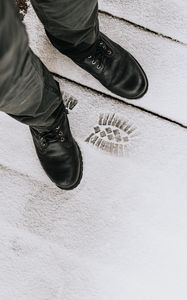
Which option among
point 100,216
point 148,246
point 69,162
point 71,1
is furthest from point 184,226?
point 71,1

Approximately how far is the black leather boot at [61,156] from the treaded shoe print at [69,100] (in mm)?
116

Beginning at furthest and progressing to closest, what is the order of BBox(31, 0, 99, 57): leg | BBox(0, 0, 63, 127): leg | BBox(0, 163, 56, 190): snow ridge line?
BBox(0, 163, 56, 190): snow ridge line < BBox(31, 0, 99, 57): leg < BBox(0, 0, 63, 127): leg

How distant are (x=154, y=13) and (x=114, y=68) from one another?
25 cm

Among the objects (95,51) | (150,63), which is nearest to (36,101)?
(95,51)

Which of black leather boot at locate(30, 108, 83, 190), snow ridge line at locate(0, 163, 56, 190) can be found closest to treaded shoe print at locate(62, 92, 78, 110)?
black leather boot at locate(30, 108, 83, 190)

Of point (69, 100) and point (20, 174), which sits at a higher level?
point (69, 100)

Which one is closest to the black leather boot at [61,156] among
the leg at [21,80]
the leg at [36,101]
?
the leg at [36,101]

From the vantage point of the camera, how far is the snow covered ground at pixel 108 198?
3.76ft

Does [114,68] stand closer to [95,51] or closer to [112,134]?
[95,51]

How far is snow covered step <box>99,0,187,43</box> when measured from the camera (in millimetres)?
1294

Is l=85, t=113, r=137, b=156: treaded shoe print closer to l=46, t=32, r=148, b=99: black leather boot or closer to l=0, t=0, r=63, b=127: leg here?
l=46, t=32, r=148, b=99: black leather boot

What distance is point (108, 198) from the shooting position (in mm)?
1192

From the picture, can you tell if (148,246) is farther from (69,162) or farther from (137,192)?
(69,162)

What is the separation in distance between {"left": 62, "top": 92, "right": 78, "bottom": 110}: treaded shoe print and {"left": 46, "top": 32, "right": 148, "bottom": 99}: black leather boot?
0.31ft
